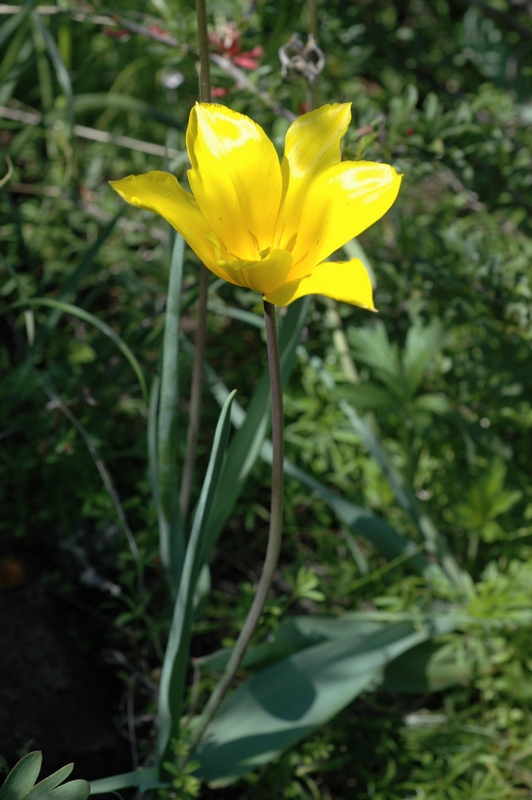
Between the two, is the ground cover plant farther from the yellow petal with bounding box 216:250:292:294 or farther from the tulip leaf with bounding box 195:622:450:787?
the yellow petal with bounding box 216:250:292:294

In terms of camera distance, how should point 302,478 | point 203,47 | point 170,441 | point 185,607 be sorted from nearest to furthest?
1. point 203,47
2. point 185,607
3. point 170,441
4. point 302,478

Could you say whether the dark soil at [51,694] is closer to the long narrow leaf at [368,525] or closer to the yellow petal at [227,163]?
the long narrow leaf at [368,525]

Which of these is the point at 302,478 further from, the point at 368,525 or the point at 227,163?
the point at 227,163

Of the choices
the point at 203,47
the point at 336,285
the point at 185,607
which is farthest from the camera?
the point at 185,607

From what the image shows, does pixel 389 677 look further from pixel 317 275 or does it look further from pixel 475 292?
pixel 317 275

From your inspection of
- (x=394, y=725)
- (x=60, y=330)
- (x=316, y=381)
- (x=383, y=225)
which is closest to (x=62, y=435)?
(x=60, y=330)

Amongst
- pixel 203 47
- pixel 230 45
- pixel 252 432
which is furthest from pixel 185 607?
pixel 230 45
